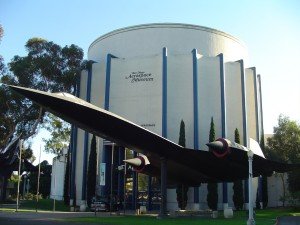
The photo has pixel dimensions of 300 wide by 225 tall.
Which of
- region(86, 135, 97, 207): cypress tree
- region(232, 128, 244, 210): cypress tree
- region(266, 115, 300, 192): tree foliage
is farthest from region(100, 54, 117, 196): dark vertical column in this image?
region(266, 115, 300, 192): tree foliage

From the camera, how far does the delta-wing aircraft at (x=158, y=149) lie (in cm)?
1997

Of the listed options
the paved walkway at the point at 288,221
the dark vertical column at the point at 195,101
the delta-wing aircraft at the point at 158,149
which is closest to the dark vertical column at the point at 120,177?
the dark vertical column at the point at 195,101

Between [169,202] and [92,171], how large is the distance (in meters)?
8.97

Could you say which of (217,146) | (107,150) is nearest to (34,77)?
(107,150)

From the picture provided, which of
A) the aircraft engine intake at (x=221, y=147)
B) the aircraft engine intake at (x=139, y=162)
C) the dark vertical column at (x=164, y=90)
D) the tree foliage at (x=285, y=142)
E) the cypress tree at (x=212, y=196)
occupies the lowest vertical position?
the cypress tree at (x=212, y=196)

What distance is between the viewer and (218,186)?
42.4 metres

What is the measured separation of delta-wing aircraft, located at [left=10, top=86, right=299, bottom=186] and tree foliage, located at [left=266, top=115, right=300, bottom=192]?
59.4 feet

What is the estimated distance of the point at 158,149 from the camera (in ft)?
83.1

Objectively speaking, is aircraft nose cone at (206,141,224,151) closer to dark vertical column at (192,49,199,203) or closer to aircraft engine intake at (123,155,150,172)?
aircraft engine intake at (123,155,150,172)

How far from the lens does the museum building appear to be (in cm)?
4281

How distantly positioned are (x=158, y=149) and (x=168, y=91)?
736 inches

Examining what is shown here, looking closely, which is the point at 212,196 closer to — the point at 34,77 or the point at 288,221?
the point at 288,221

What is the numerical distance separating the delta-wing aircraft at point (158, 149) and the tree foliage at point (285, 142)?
18.1 meters

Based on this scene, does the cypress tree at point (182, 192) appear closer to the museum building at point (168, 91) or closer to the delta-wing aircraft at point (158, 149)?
the museum building at point (168, 91)
